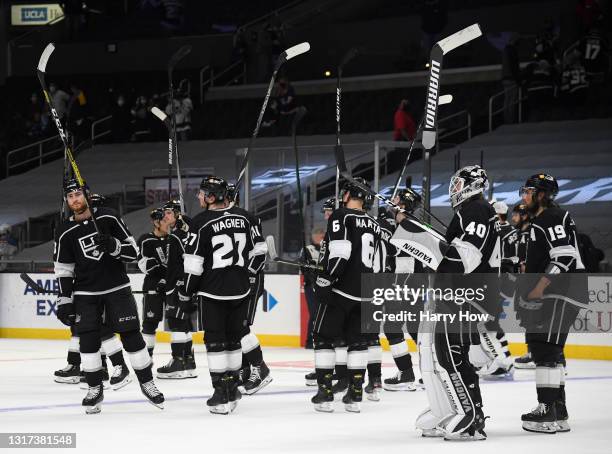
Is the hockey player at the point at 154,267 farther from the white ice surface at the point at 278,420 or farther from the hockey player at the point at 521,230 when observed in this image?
the hockey player at the point at 521,230

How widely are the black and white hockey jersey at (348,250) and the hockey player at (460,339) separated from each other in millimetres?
1528

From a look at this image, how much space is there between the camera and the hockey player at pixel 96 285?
846 cm

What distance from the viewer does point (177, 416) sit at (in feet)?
27.3

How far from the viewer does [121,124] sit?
24578 mm

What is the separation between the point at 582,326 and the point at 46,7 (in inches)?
681

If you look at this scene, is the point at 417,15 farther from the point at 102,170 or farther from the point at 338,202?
the point at 338,202

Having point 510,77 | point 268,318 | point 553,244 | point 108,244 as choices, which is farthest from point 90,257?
point 510,77

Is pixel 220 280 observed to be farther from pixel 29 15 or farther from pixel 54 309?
pixel 29 15

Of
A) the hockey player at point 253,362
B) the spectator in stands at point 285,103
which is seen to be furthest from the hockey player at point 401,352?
the spectator in stands at point 285,103

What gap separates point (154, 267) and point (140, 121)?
13.8 m

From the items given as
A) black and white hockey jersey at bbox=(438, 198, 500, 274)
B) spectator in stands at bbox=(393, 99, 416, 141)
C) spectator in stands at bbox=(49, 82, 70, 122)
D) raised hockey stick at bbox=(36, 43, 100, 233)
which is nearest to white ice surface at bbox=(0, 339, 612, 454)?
black and white hockey jersey at bbox=(438, 198, 500, 274)

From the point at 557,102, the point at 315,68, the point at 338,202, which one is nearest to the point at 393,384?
the point at 338,202

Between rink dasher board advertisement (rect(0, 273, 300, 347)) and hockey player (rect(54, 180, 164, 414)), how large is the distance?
6585 mm

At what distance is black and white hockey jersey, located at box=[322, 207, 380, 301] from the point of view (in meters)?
8.77
